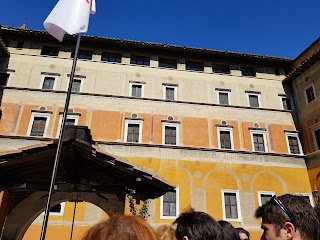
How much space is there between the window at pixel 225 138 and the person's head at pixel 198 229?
45.2 ft

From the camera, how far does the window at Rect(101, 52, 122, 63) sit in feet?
59.3

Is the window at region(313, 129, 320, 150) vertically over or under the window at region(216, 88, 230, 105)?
under

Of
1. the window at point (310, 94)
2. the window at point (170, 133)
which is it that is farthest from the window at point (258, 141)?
the window at point (170, 133)

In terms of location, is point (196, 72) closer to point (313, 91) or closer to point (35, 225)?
point (313, 91)

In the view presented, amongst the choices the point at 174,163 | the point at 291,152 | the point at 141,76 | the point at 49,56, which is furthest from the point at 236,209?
the point at 49,56

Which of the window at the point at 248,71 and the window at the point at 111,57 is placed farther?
the window at the point at 248,71

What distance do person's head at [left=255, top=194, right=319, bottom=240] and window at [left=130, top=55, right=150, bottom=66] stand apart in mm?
16858

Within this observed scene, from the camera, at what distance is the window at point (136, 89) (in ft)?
55.9

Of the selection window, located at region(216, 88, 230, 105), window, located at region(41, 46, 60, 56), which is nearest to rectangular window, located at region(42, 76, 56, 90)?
window, located at region(41, 46, 60, 56)

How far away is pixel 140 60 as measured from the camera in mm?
18438

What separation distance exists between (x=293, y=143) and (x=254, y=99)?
12.5 feet

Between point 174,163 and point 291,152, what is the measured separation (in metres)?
Result: 7.70

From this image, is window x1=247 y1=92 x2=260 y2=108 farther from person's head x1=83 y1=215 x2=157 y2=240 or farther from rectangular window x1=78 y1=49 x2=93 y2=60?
person's head x1=83 y1=215 x2=157 y2=240

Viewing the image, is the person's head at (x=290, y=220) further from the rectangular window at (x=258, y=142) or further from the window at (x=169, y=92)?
the window at (x=169, y=92)
